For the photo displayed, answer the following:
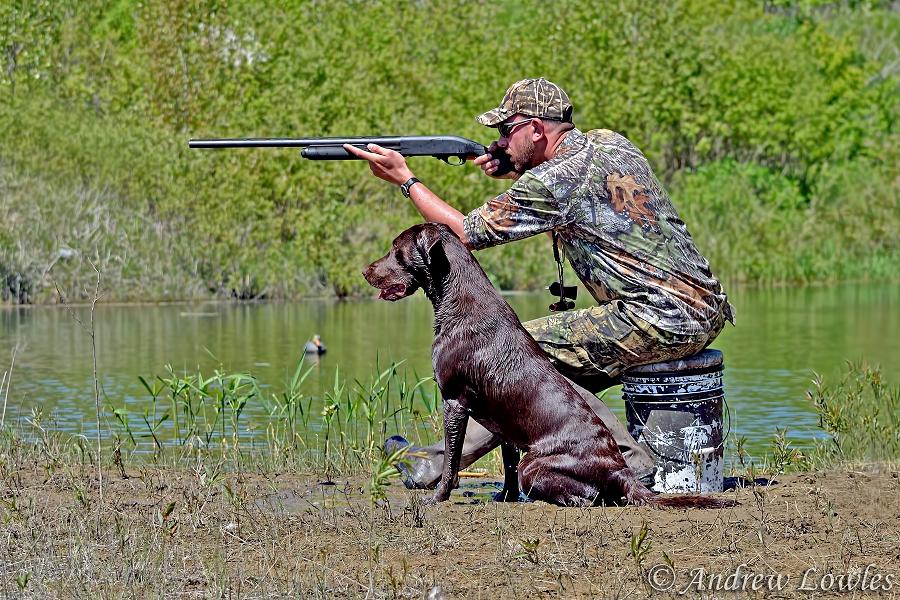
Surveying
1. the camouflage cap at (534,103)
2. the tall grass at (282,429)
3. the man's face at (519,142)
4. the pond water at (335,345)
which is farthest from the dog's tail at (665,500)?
the pond water at (335,345)

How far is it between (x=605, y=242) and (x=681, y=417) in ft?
3.09

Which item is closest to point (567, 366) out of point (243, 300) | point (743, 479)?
point (743, 479)

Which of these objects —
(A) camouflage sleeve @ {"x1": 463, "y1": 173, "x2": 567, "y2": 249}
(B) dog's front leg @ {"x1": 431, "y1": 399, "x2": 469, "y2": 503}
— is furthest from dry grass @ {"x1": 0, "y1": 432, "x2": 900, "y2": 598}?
(A) camouflage sleeve @ {"x1": 463, "y1": 173, "x2": 567, "y2": 249}

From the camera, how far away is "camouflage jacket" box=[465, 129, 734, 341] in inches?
271

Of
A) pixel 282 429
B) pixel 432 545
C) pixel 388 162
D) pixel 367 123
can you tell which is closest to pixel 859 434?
pixel 388 162

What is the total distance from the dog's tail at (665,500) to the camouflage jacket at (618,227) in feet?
2.57

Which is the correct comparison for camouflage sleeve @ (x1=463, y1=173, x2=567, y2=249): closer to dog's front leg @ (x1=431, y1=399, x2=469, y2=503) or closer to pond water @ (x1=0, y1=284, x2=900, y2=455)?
dog's front leg @ (x1=431, y1=399, x2=469, y2=503)

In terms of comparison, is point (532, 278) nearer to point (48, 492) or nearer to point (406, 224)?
point (406, 224)

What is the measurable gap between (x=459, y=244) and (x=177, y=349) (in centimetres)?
1064

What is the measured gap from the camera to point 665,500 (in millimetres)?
6508

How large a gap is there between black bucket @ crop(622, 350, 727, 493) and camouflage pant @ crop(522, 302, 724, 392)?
0.09 meters

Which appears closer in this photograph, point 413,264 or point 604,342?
point 413,264

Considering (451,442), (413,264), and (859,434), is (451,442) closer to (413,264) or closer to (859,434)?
(413,264)

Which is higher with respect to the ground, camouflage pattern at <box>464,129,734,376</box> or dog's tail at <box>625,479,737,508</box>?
camouflage pattern at <box>464,129,734,376</box>
